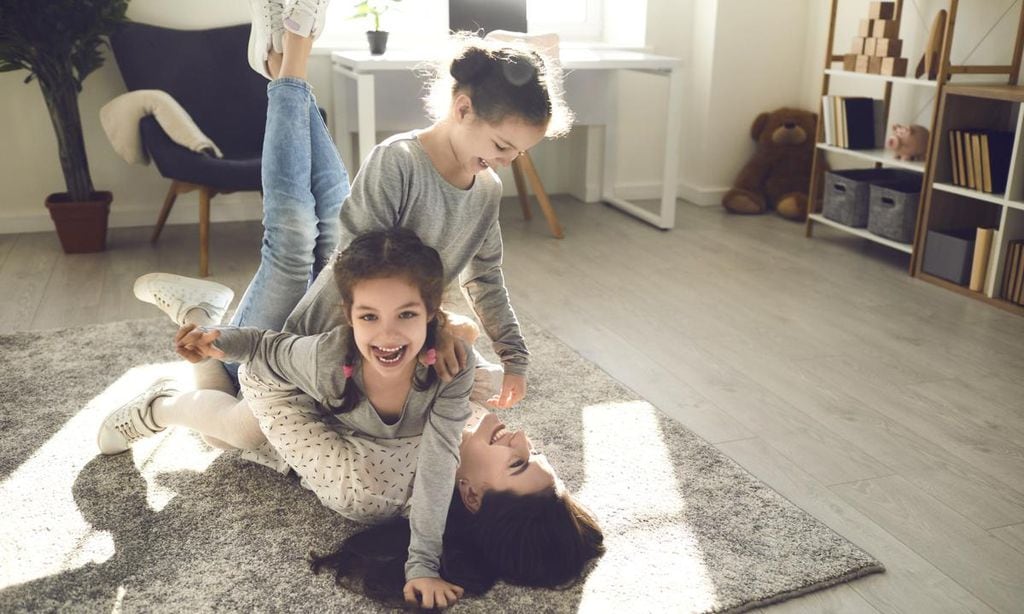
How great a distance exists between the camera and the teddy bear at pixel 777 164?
13.7 ft

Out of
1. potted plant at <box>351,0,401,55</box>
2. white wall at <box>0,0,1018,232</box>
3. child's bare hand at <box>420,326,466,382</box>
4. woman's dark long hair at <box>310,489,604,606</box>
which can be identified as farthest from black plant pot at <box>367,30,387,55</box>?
woman's dark long hair at <box>310,489,604,606</box>

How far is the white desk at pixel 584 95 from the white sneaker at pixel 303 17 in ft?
3.58

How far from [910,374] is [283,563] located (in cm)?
168

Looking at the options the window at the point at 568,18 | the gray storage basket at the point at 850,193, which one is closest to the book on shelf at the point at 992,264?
the gray storage basket at the point at 850,193

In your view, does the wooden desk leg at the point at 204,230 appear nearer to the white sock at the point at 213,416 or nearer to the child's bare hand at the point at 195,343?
the white sock at the point at 213,416

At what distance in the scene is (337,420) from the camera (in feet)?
5.39

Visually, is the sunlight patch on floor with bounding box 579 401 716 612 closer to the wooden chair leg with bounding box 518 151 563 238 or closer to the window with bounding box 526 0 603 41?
the wooden chair leg with bounding box 518 151 563 238

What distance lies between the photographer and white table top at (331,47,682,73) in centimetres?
329

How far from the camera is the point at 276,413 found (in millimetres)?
1626

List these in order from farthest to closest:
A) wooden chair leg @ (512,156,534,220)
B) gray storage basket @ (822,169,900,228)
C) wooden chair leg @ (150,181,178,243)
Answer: wooden chair leg @ (512,156,534,220) → gray storage basket @ (822,169,900,228) → wooden chair leg @ (150,181,178,243)

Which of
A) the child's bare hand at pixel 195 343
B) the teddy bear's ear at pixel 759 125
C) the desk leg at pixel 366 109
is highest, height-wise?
the desk leg at pixel 366 109

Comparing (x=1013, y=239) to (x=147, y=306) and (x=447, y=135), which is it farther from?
(x=147, y=306)

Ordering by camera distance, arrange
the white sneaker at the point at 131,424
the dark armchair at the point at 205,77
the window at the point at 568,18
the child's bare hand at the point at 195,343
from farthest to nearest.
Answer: the window at the point at 568,18 → the dark armchair at the point at 205,77 → the white sneaker at the point at 131,424 → the child's bare hand at the point at 195,343

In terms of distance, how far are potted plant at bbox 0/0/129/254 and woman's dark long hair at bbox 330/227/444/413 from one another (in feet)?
7.20
